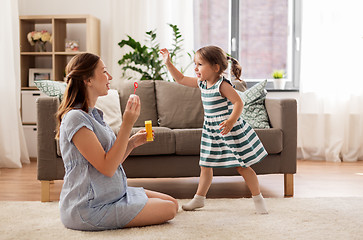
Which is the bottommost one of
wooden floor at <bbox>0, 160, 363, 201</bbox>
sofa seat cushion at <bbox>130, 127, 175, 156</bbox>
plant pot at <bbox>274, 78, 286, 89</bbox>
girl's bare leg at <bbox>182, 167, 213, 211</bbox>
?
wooden floor at <bbox>0, 160, 363, 201</bbox>

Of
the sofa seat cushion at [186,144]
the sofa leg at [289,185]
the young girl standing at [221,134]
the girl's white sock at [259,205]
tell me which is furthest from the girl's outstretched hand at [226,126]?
the sofa leg at [289,185]

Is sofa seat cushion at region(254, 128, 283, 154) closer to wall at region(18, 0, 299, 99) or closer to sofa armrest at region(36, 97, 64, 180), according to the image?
sofa armrest at region(36, 97, 64, 180)

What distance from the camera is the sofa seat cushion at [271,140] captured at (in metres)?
2.96

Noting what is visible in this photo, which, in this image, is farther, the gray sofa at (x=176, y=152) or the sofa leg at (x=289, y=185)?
the sofa leg at (x=289, y=185)

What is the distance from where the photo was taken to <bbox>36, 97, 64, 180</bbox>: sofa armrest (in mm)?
2795

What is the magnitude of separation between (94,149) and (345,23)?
11.4 feet

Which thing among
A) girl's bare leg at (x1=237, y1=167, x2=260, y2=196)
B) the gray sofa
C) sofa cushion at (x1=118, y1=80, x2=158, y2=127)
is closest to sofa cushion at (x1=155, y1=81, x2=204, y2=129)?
sofa cushion at (x1=118, y1=80, x2=158, y2=127)

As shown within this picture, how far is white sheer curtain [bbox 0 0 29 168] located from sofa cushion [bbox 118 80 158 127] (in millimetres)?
1246

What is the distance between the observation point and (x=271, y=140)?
296 centimetres

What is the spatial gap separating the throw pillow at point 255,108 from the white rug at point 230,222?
603mm

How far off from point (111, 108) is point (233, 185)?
3.32 ft

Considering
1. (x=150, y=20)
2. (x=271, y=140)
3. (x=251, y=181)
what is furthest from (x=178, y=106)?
(x=150, y=20)

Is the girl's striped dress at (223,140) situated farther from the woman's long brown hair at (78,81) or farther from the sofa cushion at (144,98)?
the sofa cushion at (144,98)

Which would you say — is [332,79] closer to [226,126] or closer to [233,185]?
[233,185]
